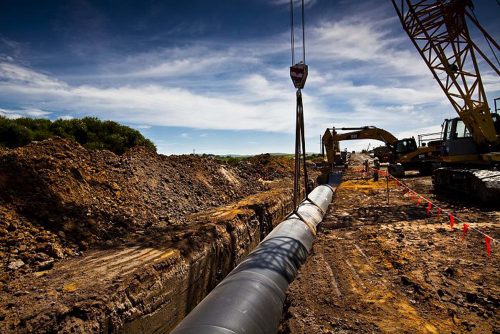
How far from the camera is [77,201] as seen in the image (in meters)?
6.89

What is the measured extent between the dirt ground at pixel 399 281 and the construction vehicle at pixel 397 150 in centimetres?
998

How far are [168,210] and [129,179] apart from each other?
1.59 metres

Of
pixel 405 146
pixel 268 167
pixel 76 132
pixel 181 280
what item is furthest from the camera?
pixel 268 167

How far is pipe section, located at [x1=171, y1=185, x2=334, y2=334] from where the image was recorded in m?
3.15

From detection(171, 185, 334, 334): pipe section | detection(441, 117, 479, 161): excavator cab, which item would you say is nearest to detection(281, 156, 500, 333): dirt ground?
detection(171, 185, 334, 334): pipe section

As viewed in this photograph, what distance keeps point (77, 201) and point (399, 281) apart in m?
6.94

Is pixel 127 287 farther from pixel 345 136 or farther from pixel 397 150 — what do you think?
pixel 397 150

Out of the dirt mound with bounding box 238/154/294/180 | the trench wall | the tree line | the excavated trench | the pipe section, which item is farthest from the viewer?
the dirt mound with bounding box 238/154/294/180

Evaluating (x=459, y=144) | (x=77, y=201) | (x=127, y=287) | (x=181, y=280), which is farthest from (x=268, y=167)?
(x=127, y=287)

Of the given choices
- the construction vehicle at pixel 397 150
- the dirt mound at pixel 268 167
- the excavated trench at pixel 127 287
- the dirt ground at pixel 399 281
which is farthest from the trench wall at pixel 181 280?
the dirt mound at pixel 268 167

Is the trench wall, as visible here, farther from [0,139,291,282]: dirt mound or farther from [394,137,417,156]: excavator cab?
[394,137,417,156]: excavator cab

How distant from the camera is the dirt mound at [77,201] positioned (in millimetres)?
5445

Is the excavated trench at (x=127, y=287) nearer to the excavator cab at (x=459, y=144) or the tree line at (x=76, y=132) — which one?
the excavator cab at (x=459, y=144)

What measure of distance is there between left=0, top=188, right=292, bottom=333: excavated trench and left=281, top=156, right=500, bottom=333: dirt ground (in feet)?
7.73
